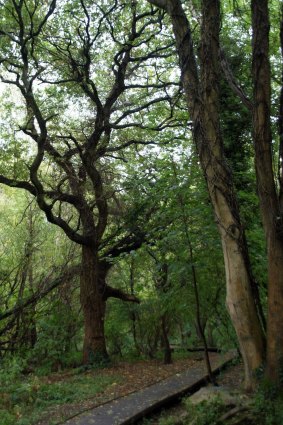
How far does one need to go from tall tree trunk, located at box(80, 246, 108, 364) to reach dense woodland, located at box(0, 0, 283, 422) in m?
0.05

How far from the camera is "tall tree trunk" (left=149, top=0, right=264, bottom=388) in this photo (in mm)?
5699

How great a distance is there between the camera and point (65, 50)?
40.7 feet

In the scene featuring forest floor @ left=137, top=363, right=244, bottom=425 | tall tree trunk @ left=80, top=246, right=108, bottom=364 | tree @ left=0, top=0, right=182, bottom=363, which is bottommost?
forest floor @ left=137, top=363, right=244, bottom=425

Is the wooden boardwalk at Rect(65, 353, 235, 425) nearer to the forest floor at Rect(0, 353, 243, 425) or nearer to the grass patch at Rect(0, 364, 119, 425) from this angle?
the forest floor at Rect(0, 353, 243, 425)

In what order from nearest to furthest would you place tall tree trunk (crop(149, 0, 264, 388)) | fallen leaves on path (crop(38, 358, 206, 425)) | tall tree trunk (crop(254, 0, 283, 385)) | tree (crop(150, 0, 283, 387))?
1. tall tree trunk (crop(254, 0, 283, 385))
2. tree (crop(150, 0, 283, 387))
3. tall tree trunk (crop(149, 0, 264, 388))
4. fallen leaves on path (crop(38, 358, 206, 425))

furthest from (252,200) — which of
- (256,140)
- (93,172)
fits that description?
(93,172)

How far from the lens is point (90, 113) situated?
14328 mm

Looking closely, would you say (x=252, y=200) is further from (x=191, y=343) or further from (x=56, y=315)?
(x=191, y=343)

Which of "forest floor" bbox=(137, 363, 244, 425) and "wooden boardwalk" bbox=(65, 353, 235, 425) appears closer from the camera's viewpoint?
"forest floor" bbox=(137, 363, 244, 425)

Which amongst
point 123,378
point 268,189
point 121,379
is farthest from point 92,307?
point 268,189

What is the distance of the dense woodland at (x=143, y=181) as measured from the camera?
19.6ft

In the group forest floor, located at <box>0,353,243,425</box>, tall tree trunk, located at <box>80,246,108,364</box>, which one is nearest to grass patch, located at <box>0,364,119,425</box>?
forest floor, located at <box>0,353,243,425</box>

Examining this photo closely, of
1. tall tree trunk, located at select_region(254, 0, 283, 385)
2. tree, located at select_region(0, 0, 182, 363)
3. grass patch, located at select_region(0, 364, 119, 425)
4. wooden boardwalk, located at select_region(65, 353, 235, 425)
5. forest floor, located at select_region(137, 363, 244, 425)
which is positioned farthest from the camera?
tree, located at select_region(0, 0, 182, 363)

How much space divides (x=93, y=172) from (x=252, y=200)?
242 inches
